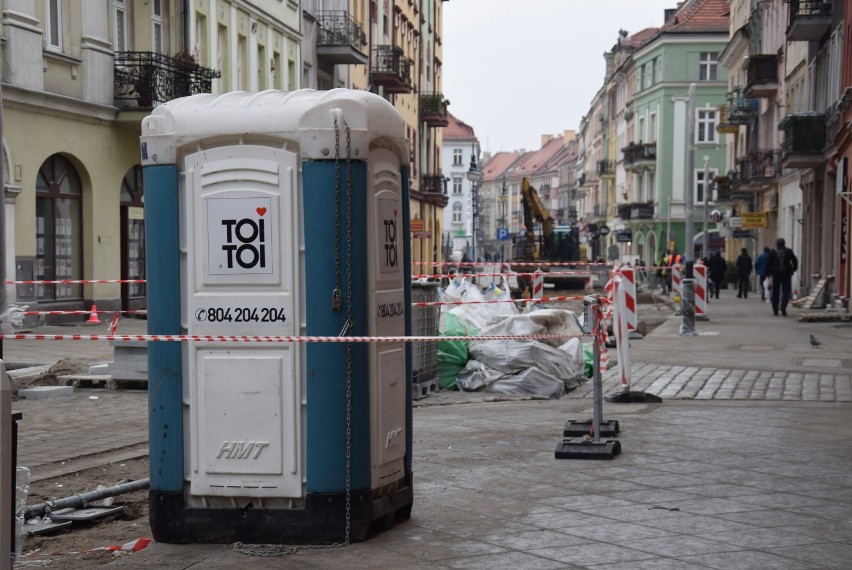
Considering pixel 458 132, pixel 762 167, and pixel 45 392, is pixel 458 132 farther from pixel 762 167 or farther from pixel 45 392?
pixel 45 392

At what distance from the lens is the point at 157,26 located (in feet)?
100

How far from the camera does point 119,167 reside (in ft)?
93.3

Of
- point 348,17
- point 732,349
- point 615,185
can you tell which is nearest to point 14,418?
point 732,349

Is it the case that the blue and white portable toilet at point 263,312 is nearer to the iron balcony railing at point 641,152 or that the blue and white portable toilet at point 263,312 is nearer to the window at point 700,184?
the window at point 700,184

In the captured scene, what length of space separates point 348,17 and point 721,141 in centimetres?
4859

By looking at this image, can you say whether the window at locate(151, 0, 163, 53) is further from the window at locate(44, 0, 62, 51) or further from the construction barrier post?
the construction barrier post

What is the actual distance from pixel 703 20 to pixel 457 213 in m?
65.2

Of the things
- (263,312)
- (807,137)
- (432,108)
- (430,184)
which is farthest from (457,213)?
(263,312)

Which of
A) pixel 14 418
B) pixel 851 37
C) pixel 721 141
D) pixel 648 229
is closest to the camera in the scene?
pixel 14 418

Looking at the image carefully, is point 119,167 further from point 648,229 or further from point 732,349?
point 648,229

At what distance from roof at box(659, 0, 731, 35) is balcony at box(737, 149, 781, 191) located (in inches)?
1393

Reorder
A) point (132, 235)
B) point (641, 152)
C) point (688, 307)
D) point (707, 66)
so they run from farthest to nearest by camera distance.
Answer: point (641, 152), point (707, 66), point (132, 235), point (688, 307)

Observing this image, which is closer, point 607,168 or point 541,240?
point 541,240

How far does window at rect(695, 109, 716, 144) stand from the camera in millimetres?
89062
